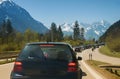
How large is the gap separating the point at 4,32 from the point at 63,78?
173 m

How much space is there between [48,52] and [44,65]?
0.71m

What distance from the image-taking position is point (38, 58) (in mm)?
11477

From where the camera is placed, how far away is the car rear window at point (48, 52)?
38.0 feet

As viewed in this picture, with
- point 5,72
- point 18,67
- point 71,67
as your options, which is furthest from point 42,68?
point 5,72

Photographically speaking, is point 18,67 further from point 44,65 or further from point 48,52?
point 48,52

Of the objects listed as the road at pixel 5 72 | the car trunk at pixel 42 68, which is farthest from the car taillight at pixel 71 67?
the road at pixel 5 72

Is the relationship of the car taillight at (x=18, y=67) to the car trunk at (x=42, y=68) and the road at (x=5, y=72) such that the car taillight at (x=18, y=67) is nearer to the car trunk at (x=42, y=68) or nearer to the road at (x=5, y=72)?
the car trunk at (x=42, y=68)

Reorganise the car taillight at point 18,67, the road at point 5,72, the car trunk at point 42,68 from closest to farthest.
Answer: the car trunk at point 42,68 < the car taillight at point 18,67 < the road at point 5,72

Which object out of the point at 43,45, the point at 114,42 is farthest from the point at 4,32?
the point at 43,45

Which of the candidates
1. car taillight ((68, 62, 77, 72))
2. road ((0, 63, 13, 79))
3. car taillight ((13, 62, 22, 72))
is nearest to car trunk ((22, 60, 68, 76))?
car taillight ((13, 62, 22, 72))

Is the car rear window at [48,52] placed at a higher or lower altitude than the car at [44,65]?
higher

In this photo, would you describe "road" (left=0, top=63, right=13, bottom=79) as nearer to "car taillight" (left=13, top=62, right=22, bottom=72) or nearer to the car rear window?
the car rear window

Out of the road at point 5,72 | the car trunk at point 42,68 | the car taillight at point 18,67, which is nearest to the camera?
the car trunk at point 42,68

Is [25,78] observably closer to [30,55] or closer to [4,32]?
[30,55]
